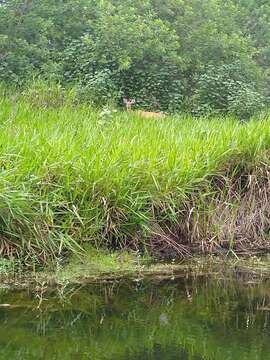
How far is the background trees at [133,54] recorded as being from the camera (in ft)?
25.3

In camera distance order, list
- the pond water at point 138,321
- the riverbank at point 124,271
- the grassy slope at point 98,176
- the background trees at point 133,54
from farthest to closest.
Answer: the background trees at point 133,54, the grassy slope at point 98,176, the riverbank at point 124,271, the pond water at point 138,321

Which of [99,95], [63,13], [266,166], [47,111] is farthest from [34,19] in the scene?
[266,166]

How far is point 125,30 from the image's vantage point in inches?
312

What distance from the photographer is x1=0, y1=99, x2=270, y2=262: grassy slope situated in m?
3.47

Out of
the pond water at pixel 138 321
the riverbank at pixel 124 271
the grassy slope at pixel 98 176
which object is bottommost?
the riverbank at pixel 124 271

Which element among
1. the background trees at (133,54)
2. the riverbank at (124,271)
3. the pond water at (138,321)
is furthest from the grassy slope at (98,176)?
the background trees at (133,54)

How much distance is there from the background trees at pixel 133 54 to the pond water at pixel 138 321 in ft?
13.4

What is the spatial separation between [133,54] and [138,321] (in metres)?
5.65

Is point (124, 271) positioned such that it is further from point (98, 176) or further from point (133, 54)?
point (133, 54)

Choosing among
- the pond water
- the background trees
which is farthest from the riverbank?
the background trees

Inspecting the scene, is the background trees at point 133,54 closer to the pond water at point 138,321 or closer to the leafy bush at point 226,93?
the leafy bush at point 226,93

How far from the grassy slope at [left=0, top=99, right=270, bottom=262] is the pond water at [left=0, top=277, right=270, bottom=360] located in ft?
1.50

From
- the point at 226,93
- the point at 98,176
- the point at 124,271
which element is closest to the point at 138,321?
the point at 124,271

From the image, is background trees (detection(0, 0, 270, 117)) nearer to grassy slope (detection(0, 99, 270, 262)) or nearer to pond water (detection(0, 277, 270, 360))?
grassy slope (detection(0, 99, 270, 262))
